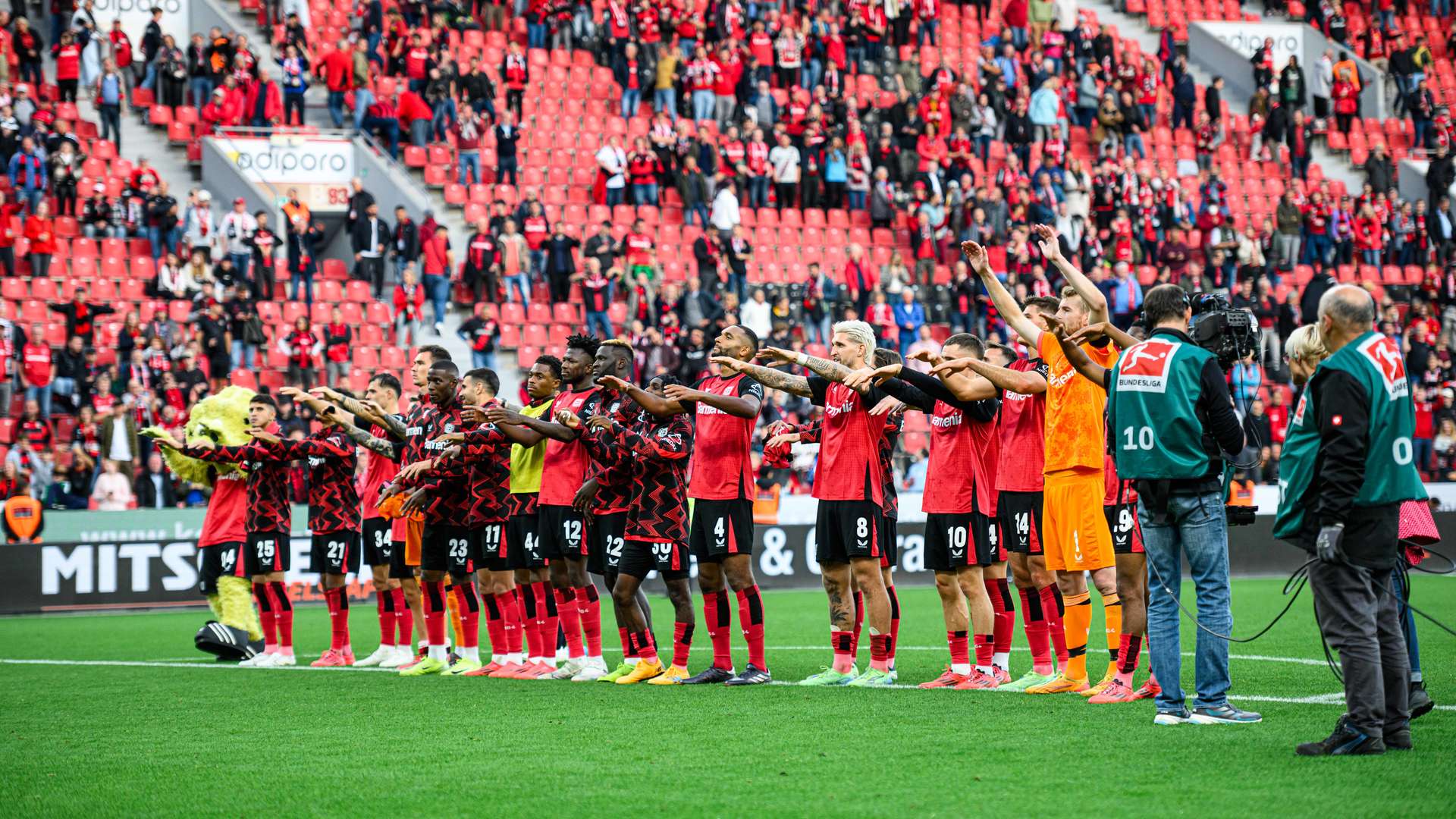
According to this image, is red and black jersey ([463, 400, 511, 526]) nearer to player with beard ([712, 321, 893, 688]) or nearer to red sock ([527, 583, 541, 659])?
red sock ([527, 583, 541, 659])

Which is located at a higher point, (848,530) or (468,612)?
(848,530)

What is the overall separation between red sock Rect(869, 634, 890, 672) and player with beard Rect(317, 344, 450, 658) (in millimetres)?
4170

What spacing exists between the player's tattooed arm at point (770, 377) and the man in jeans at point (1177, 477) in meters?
2.69

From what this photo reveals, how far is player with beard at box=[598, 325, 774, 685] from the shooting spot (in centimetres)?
1103

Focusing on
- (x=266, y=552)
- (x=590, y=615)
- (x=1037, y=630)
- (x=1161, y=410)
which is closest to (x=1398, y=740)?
(x=1161, y=410)

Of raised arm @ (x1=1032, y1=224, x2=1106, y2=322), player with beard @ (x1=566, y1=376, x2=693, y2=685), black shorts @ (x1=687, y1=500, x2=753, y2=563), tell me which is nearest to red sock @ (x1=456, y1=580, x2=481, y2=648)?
player with beard @ (x1=566, y1=376, x2=693, y2=685)

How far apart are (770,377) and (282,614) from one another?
5.62 meters

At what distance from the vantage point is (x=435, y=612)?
12969 mm

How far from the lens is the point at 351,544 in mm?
13922

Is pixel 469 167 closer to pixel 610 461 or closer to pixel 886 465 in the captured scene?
pixel 610 461

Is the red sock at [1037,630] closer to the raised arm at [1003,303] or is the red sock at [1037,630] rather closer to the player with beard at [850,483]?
the player with beard at [850,483]

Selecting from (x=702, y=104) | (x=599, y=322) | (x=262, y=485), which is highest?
(x=702, y=104)

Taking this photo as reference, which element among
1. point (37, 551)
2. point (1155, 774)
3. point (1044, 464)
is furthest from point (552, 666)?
→ point (37, 551)

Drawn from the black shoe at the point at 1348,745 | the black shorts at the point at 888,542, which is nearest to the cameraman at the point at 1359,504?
the black shoe at the point at 1348,745
